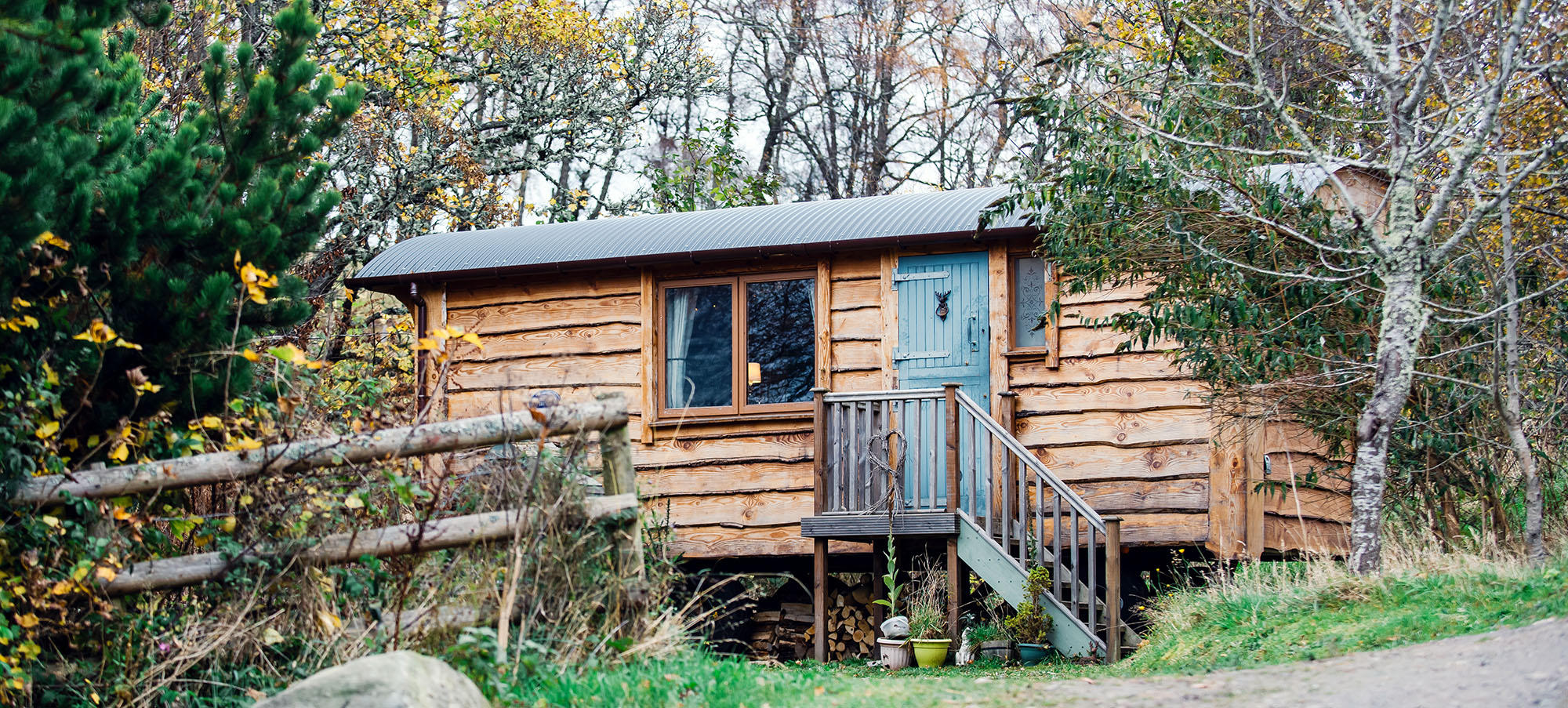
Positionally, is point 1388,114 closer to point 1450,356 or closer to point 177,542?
point 1450,356

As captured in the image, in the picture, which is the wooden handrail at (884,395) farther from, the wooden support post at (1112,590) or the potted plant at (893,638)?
the wooden support post at (1112,590)

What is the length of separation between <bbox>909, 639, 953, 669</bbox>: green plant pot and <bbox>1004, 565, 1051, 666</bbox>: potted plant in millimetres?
547

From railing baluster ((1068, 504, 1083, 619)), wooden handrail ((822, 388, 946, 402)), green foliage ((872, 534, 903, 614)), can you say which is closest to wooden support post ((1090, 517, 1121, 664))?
railing baluster ((1068, 504, 1083, 619))

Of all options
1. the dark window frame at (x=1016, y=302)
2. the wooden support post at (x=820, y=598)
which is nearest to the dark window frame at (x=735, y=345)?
the wooden support post at (x=820, y=598)

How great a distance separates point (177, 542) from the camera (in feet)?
20.2

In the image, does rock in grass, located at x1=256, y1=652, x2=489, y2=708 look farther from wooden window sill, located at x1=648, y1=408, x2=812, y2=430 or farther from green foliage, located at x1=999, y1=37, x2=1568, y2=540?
wooden window sill, located at x1=648, y1=408, x2=812, y2=430

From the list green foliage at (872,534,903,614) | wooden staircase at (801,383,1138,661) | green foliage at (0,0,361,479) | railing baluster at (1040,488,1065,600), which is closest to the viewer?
green foliage at (0,0,361,479)

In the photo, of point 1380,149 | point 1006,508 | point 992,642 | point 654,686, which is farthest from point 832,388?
point 654,686

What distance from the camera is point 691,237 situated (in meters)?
11.4

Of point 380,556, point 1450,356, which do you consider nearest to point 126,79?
point 380,556

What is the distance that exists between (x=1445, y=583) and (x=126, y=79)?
6.92 metres

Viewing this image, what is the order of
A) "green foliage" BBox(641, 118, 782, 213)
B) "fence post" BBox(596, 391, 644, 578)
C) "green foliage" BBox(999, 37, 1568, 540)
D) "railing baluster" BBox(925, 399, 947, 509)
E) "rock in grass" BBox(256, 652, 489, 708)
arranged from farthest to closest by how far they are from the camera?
"green foliage" BBox(641, 118, 782, 213)
"railing baluster" BBox(925, 399, 947, 509)
"green foliage" BBox(999, 37, 1568, 540)
"fence post" BBox(596, 391, 644, 578)
"rock in grass" BBox(256, 652, 489, 708)

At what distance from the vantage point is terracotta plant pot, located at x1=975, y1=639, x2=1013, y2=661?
9.38 metres

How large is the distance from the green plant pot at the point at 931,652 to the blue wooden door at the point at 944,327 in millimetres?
1331
